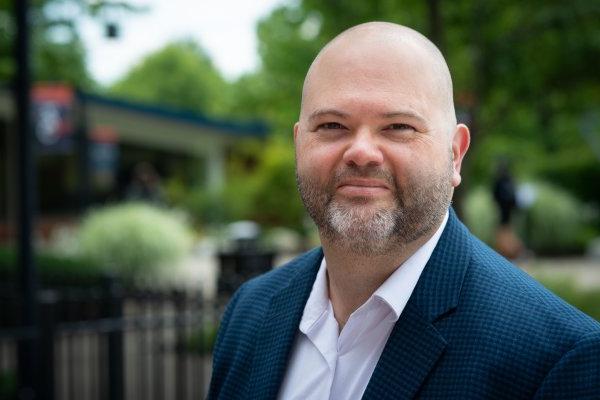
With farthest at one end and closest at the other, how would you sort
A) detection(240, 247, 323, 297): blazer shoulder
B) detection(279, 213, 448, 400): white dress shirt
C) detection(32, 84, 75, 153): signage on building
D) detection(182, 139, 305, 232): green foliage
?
detection(182, 139, 305, 232): green foliage, detection(32, 84, 75, 153): signage on building, detection(240, 247, 323, 297): blazer shoulder, detection(279, 213, 448, 400): white dress shirt

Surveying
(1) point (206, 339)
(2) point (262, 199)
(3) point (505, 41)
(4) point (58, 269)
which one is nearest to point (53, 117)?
(4) point (58, 269)

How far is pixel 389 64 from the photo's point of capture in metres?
1.54

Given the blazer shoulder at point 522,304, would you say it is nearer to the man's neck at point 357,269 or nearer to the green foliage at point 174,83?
the man's neck at point 357,269

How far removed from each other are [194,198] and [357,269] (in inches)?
1114

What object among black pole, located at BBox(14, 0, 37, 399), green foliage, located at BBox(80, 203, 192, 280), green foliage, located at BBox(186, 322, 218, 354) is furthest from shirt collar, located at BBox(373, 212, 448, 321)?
green foliage, located at BBox(80, 203, 192, 280)

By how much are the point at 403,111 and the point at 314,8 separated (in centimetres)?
897

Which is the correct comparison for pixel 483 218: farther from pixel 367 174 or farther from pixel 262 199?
pixel 367 174

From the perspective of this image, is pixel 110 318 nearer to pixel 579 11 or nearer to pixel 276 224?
pixel 579 11

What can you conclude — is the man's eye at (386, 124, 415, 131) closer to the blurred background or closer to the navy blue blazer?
the navy blue blazer

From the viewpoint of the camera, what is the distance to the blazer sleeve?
136 centimetres

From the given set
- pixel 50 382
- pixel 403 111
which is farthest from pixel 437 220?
pixel 50 382

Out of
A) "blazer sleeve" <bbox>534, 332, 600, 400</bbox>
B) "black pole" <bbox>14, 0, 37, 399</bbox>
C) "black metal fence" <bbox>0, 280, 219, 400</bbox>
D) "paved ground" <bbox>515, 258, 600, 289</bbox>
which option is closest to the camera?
"blazer sleeve" <bbox>534, 332, 600, 400</bbox>

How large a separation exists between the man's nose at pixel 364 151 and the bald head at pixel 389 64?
0.11 m

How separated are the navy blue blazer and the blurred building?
882 inches
